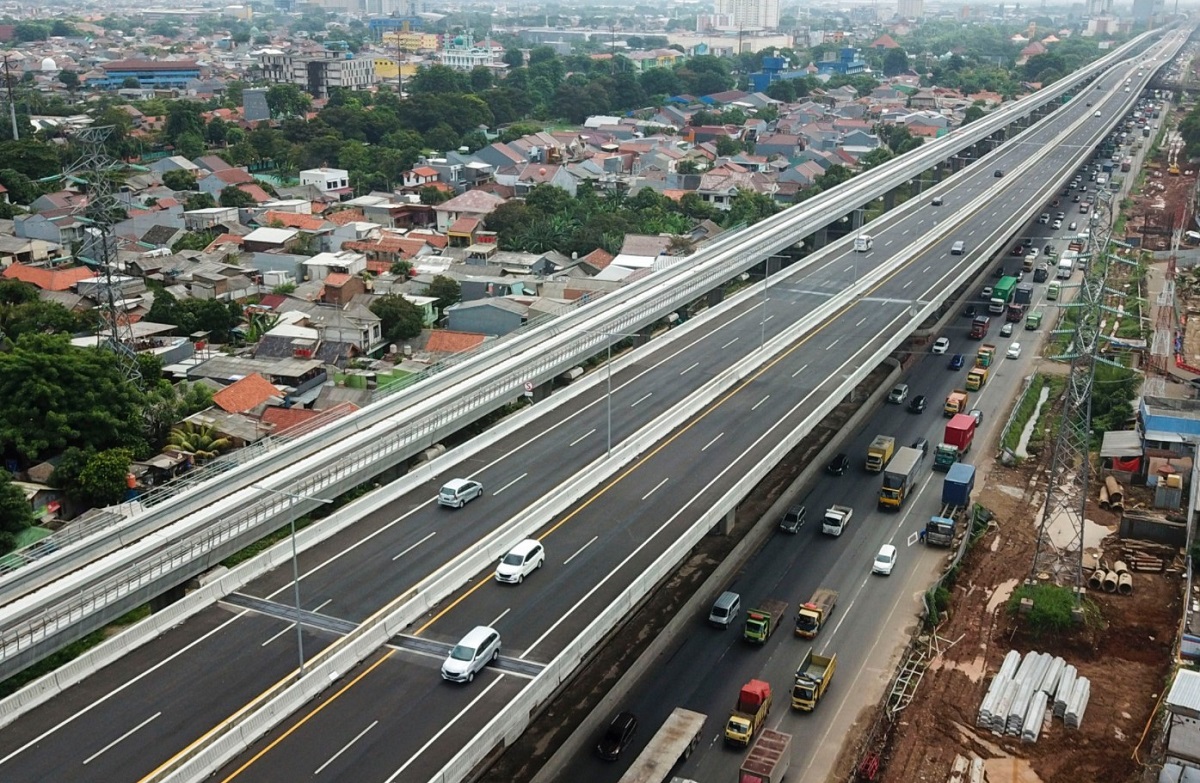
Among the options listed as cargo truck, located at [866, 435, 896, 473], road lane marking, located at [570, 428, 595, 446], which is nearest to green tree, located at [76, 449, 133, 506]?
road lane marking, located at [570, 428, 595, 446]

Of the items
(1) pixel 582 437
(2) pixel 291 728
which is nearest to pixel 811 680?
(1) pixel 582 437

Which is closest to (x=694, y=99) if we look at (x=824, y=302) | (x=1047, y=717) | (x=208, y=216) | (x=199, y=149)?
(x=199, y=149)

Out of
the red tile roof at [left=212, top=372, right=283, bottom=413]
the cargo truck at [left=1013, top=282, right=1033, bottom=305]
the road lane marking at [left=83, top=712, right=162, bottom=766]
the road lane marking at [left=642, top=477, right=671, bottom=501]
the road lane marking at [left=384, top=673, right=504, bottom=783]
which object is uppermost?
the road lane marking at [left=642, top=477, right=671, bottom=501]

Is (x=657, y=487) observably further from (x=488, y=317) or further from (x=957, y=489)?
(x=488, y=317)

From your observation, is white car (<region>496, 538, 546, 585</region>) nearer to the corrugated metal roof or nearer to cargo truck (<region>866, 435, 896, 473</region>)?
the corrugated metal roof

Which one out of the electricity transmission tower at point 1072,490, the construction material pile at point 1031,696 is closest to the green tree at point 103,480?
the construction material pile at point 1031,696

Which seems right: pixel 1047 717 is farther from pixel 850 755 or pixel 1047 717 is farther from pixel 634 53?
pixel 634 53
